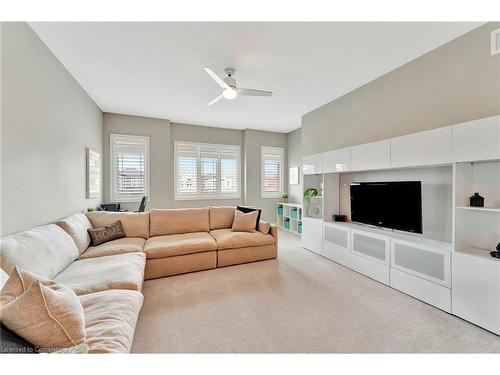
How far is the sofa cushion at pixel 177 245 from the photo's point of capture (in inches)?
116

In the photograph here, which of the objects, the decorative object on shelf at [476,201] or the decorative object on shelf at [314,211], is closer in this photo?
the decorative object on shelf at [476,201]

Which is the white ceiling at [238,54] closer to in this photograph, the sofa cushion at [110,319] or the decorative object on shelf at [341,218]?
the decorative object on shelf at [341,218]

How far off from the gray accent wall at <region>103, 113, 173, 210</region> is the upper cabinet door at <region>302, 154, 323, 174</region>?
3170 mm

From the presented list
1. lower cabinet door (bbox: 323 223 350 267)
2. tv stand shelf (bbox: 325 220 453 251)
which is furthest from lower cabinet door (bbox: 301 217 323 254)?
tv stand shelf (bbox: 325 220 453 251)

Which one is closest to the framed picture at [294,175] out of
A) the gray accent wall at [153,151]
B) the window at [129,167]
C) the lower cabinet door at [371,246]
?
the lower cabinet door at [371,246]

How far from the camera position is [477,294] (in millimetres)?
1935

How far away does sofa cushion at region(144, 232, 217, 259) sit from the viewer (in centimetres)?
293

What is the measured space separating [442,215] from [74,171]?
4.83m

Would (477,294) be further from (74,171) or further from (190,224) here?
(74,171)

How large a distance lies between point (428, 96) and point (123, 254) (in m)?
4.02

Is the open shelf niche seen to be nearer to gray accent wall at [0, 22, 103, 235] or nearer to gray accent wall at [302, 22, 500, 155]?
gray accent wall at [302, 22, 500, 155]

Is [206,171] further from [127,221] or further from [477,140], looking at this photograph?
[477,140]

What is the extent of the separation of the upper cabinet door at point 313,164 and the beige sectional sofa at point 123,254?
4.37 ft

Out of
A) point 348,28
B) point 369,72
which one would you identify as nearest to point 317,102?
point 369,72
